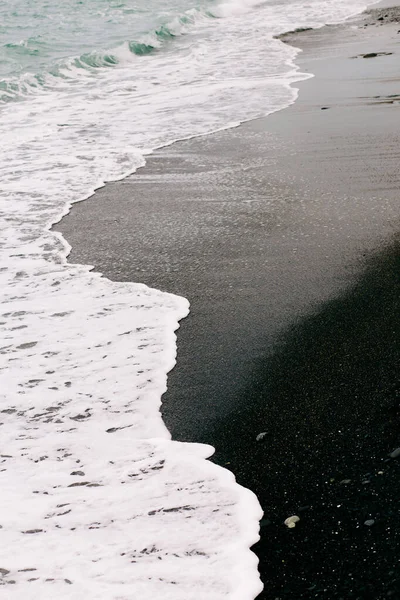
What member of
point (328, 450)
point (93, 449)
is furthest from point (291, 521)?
point (93, 449)

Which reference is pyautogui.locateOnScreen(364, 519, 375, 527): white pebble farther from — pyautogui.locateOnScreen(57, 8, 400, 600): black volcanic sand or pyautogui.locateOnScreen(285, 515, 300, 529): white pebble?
pyautogui.locateOnScreen(285, 515, 300, 529): white pebble

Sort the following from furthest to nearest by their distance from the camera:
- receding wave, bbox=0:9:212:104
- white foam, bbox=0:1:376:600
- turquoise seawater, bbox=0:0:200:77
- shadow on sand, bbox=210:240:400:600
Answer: turquoise seawater, bbox=0:0:200:77
receding wave, bbox=0:9:212:104
white foam, bbox=0:1:376:600
shadow on sand, bbox=210:240:400:600

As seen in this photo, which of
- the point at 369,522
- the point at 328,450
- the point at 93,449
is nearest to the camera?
the point at 369,522

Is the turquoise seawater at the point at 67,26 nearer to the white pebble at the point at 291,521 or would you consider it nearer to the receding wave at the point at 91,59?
the receding wave at the point at 91,59

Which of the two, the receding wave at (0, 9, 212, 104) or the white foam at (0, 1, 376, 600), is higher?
the receding wave at (0, 9, 212, 104)

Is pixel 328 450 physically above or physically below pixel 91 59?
below

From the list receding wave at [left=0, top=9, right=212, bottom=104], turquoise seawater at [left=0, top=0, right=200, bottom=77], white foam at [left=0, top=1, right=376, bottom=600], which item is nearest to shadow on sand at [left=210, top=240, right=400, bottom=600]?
white foam at [left=0, top=1, right=376, bottom=600]

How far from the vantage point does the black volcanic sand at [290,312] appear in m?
2.40

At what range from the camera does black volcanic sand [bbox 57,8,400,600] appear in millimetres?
2404

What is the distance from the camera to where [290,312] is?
13.1 ft

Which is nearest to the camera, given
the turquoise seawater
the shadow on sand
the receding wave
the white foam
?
the shadow on sand

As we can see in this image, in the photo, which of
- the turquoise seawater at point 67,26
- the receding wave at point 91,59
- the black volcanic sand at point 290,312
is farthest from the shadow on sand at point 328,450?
the turquoise seawater at point 67,26

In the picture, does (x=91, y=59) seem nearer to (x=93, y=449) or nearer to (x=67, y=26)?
(x=67, y=26)

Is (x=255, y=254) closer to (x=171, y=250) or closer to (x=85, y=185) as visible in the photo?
(x=171, y=250)
